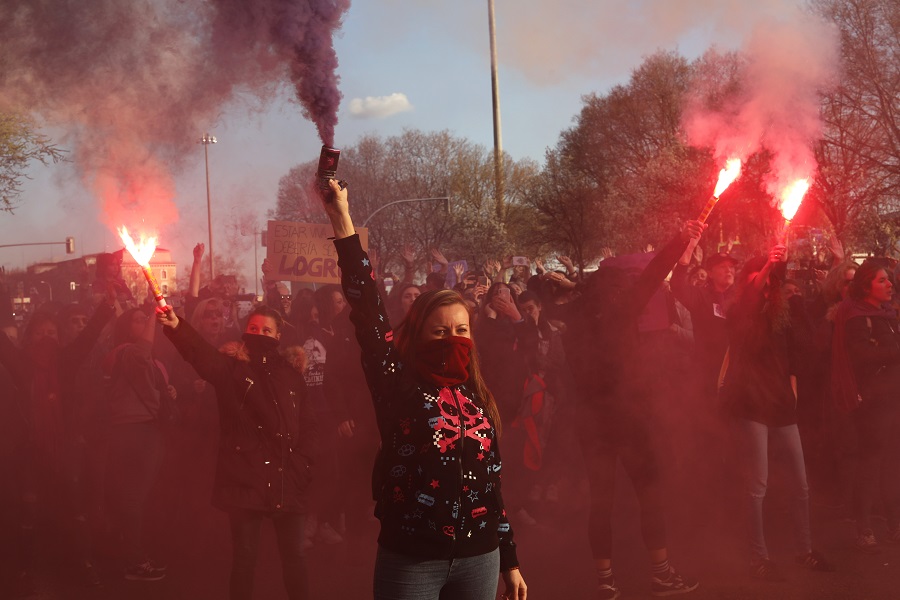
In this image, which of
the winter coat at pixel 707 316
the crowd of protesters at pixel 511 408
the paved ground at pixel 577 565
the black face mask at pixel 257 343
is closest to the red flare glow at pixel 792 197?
the crowd of protesters at pixel 511 408

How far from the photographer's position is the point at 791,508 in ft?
17.5

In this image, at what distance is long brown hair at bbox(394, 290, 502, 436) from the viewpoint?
9.69ft

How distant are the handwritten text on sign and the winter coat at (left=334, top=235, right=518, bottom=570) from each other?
5.00m

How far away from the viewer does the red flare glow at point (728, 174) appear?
5.00m

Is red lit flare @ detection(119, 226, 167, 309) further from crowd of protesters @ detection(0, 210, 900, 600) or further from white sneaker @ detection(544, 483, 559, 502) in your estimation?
white sneaker @ detection(544, 483, 559, 502)

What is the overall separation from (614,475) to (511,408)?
2.17m

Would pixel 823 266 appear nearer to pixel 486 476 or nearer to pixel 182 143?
pixel 182 143

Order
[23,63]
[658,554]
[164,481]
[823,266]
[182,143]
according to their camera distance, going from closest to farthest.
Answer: [658,554]
[23,63]
[182,143]
[164,481]
[823,266]

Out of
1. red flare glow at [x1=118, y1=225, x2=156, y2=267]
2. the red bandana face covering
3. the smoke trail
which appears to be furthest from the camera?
the smoke trail

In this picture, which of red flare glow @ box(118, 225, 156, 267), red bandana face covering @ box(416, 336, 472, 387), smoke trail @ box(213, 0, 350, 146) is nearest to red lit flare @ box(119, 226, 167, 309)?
red flare glow @ box(118, 225, 156, 267)

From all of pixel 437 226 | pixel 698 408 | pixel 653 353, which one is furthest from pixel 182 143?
pixel 437 226

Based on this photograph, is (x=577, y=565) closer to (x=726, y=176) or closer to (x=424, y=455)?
(x=726, y=176)

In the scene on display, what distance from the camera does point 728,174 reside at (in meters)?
5.23

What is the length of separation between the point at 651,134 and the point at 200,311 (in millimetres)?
20724
